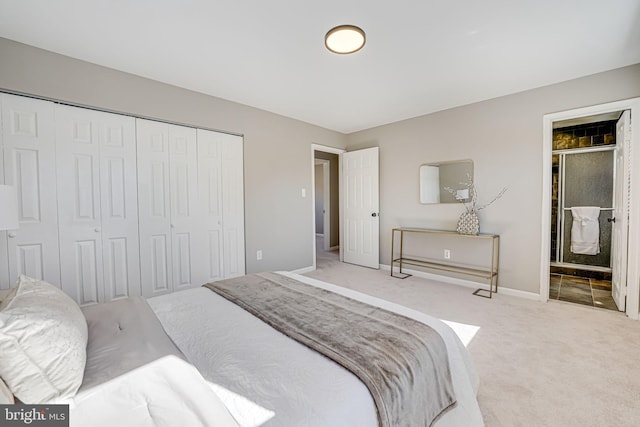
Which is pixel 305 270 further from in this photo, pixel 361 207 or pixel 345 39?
pixel 345 39

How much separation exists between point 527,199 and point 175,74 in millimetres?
4038

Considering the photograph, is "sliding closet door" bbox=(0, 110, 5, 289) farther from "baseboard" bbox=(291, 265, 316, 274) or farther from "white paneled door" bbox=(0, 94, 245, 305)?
"baseboard" bbox=(291, 265, 316, 274)

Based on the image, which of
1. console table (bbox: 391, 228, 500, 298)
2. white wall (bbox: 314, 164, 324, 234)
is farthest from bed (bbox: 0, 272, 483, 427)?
white wall (bbox: 314, 164, 324, 234)

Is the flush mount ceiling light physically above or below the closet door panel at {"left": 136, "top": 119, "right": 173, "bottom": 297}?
above

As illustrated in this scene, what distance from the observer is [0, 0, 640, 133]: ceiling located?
1.83 meters

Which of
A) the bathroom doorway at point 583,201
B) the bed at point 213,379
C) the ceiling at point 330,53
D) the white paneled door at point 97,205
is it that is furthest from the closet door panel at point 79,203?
the bathroom doorway at point 583,201

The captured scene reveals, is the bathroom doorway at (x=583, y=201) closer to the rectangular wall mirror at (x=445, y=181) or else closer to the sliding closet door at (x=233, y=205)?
the rectangular wall mirror at (x=445, y=181)

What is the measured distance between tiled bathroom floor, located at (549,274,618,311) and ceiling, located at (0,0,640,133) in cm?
242

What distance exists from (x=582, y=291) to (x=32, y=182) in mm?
5842

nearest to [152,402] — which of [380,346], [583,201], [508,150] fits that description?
[380,346]

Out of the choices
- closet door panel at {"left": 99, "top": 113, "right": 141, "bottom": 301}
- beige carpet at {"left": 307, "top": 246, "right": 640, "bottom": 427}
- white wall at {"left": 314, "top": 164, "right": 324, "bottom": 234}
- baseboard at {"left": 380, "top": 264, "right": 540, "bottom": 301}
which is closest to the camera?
beige carpet at {"left": 307, "top": 246, "right": 640, "bottom": 427}

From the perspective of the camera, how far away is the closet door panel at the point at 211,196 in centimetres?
324

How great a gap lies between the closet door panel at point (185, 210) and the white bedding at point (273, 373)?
65.1 inches

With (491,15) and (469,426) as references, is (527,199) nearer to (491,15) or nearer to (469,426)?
(491,15)
